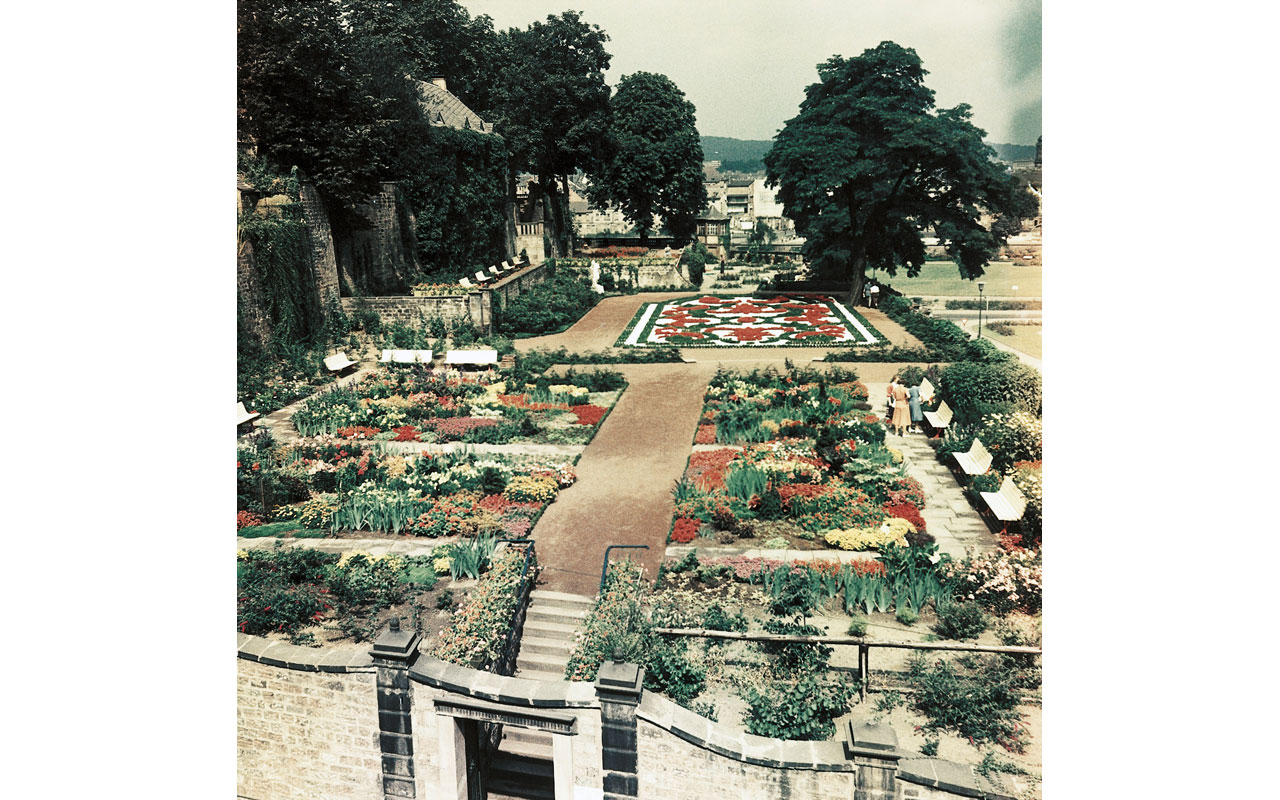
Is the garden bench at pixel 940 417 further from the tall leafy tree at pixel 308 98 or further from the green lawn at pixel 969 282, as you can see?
the tall leafy tree at pixel 308 98

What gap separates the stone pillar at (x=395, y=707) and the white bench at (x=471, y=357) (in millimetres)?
13815

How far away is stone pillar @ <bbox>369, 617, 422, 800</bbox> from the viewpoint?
Answer: 27.7ft

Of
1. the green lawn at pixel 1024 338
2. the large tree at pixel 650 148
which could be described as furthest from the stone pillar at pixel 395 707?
the large tree at pixel 650 148

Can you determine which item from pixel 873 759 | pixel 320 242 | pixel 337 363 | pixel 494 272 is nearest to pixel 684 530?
pixel 873 759

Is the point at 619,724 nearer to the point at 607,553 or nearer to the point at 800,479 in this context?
the point at 607,553

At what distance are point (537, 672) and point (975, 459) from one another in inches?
315

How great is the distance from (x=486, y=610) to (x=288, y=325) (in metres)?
13.8

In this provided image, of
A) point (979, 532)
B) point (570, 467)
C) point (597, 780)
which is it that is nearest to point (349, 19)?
point (570, 467)

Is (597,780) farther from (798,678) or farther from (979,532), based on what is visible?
(979,532)

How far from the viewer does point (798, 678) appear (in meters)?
9.65

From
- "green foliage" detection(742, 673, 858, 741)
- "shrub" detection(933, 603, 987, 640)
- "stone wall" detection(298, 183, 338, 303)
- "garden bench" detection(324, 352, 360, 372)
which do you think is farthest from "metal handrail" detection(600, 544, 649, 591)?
"stone wall" detection(298, 183, 338, 303)

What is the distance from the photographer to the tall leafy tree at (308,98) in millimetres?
22375

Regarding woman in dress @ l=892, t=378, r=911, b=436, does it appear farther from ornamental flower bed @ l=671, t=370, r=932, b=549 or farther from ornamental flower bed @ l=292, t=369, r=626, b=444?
ornamental flower bed @ l=292, t=369, r=626, b=444

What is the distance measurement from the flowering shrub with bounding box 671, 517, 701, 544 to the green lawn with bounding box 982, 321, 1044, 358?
1133cm
